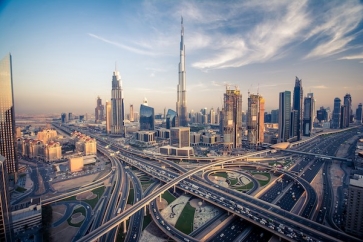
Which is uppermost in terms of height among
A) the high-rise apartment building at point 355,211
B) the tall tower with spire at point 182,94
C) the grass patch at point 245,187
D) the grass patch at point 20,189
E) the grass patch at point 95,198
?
the tall tower with spire at point 182,94

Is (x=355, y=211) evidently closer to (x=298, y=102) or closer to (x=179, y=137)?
(x=179, y=137)

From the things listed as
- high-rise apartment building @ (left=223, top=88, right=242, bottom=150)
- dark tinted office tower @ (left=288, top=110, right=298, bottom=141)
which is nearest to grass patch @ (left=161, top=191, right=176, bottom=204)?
high-rise apartment building @ (left=223, top=88, right=242, bottom=150)

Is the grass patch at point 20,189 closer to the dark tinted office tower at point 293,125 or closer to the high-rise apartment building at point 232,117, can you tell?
the high-rise apartment building at point 232,117

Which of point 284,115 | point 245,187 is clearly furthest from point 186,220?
point 284,115

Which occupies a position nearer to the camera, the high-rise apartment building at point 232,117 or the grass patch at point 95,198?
the grass patch at point 95,198

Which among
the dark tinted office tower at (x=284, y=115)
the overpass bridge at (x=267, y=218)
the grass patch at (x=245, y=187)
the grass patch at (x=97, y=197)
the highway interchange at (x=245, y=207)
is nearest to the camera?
the overpass bridge at (x=267, y=218)

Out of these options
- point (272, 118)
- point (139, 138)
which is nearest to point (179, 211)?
point (139, 138)

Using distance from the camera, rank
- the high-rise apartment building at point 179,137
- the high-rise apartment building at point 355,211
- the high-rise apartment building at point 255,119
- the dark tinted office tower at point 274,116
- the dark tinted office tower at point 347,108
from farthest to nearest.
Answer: the dark tinted office tower at point 274,116
the dark tinted office tower at point 347,108
the high-rise apartment building at point 255,119
the high-rise apartment building at point 179,137
the high-rise apartment building at point 355,211

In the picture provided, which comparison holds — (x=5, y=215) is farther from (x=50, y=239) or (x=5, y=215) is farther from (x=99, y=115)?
(x=99, y=115)

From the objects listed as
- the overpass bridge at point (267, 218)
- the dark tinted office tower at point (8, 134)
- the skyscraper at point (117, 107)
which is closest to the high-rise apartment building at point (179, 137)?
the overpass bridge at point (267, 218)
